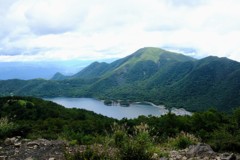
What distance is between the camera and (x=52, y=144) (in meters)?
11.1

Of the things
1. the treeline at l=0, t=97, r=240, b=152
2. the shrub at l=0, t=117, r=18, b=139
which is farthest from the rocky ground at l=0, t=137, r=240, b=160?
the treeline at l=0, t=97, r=240, b=152

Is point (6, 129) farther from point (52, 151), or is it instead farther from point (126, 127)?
point (126, 127)

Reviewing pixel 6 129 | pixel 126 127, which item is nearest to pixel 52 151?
pixel 6 129

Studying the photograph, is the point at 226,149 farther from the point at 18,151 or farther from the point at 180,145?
the point at 18,151

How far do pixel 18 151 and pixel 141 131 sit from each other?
13.9 feet

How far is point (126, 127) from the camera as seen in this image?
A: 47.6 ft

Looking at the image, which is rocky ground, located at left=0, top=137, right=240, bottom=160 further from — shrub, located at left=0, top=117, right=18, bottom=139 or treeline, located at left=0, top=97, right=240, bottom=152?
treeline, located at left=0, top=97, right=240, bottom=152

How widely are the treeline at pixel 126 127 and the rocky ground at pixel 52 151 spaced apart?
2.61ft

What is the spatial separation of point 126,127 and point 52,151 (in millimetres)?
5042

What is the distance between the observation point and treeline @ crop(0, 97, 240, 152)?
37.5ft

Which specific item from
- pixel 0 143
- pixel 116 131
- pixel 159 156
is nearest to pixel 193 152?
pixel 159 156

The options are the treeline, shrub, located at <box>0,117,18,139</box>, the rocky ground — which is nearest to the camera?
the rocky ground

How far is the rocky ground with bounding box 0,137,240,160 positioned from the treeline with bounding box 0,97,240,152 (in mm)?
795

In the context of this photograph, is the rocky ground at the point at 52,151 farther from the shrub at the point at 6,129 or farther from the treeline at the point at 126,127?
the treeline at the point at 126,127
